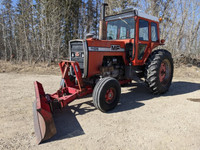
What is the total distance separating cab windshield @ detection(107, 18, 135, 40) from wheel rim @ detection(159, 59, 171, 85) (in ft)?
5.23

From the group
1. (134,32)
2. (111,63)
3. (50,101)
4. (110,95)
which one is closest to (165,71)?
(134,32)

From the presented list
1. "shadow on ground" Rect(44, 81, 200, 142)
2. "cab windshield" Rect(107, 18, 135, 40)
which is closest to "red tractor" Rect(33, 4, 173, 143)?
"cab windshield" Rect(107, 18, 135, 40)

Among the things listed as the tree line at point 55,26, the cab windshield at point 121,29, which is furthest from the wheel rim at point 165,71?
the tree line at point 55,26

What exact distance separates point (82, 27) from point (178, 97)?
13.5 metres

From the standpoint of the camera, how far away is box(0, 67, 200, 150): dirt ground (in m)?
2.68

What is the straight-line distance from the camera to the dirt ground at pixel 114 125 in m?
2.68

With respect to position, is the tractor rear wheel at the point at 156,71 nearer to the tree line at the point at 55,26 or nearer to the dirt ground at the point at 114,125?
the dirt ground at the point at 114,125

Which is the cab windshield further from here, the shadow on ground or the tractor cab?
the shadow on ground

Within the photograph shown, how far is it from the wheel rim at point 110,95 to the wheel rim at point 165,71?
229 cm

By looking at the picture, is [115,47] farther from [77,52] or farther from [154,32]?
[154,32]

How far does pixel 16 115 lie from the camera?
3.69 meters

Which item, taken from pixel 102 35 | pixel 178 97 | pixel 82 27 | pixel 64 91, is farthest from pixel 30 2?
pixel 178 97

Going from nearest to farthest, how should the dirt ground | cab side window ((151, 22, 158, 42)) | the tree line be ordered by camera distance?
the dirt ground < cab side window ((151, 22, 158, 42)) < the tree line

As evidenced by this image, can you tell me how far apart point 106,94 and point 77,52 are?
1328 mm
